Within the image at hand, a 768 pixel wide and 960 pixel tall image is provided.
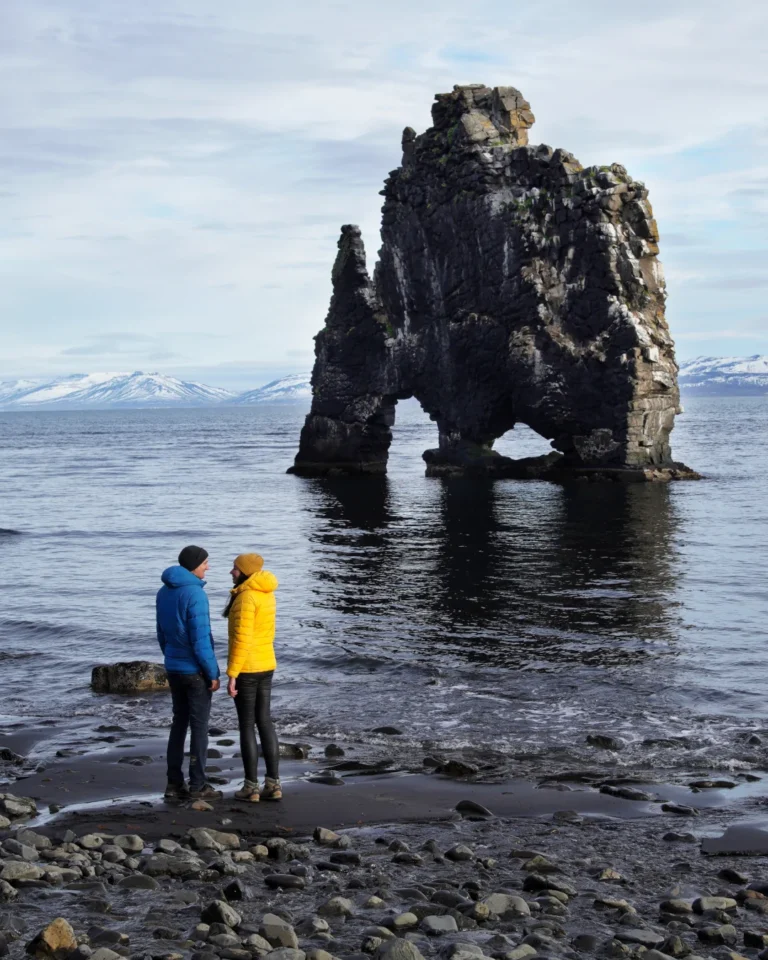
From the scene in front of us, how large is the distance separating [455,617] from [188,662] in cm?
1605

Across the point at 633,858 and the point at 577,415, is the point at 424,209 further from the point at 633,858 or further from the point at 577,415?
the point at 633,858

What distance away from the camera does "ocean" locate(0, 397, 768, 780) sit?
1758cm

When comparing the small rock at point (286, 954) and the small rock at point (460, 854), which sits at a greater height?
the small rock at point (286, 954)

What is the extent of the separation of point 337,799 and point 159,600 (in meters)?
3.34

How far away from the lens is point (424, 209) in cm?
8019

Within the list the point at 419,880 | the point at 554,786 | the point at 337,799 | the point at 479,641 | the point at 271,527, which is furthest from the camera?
the point at 271,527

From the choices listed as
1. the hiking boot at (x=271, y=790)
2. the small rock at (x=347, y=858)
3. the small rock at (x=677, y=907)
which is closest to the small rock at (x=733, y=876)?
the small rock at (x=677, y=907)

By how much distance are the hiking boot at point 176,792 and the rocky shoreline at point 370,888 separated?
0.56 m

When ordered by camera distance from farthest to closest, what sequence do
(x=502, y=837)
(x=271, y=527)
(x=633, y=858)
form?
1. (x=271, y=527)
2. (x=502, y=837)
3. (x=633, y=858)

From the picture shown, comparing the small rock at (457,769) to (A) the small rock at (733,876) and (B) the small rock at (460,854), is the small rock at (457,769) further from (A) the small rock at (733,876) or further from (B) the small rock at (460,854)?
(A) the small rock at (733,876)

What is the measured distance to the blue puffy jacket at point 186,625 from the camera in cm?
1277

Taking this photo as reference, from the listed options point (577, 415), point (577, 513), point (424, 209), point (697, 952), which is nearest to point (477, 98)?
point (424, 209)

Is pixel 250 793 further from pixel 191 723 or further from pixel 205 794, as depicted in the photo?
pixel 191 723

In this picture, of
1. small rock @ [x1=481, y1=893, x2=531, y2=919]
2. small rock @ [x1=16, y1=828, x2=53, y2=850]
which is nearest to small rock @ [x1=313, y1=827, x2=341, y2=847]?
small rock @ [x1=481, y1=893, x2=531, y2=919]
